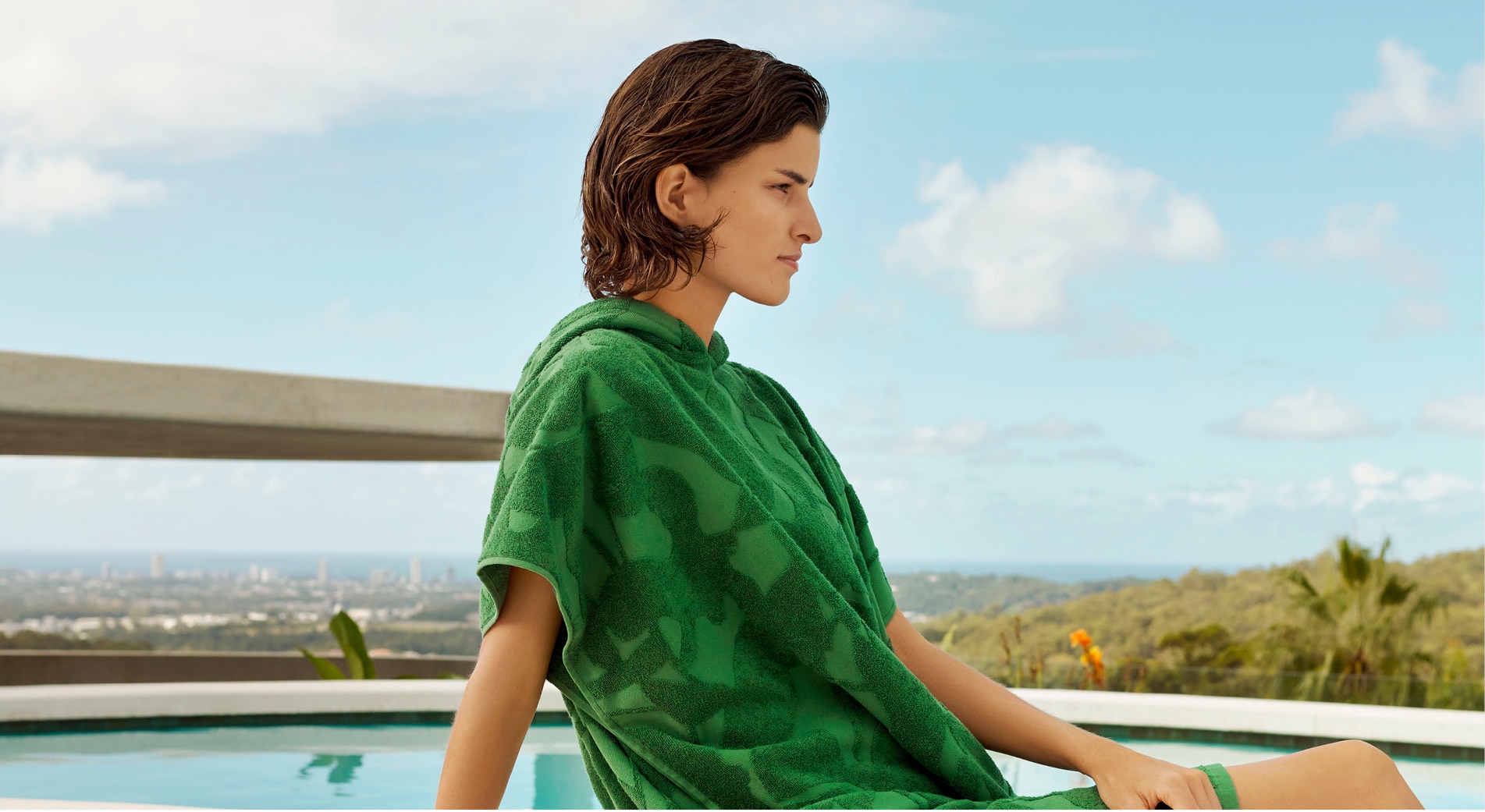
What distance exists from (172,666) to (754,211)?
9.02m

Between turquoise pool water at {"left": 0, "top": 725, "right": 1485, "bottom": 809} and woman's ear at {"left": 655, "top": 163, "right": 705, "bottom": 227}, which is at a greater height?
woman's ear at {"left": 655, "top": 163, "right": 705, "bottom": 227}

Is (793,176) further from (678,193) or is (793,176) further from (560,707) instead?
(560,707)

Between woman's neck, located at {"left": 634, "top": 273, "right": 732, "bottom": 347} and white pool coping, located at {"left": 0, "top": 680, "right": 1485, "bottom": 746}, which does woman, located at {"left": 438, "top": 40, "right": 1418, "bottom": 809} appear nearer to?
woman's neck, located at {"left": 634, "top": 273, "right": 732, "bottom": 347}

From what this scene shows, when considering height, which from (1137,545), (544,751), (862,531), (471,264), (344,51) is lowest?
(544,751)

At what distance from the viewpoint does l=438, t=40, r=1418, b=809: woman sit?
0.96m

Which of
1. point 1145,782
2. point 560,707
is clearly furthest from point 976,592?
point 1145,782

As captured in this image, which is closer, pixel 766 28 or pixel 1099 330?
pixel 766 28

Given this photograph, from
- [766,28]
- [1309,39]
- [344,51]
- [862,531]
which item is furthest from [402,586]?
[862,531]

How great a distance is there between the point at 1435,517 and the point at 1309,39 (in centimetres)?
2603

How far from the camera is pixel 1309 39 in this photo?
41406 mm

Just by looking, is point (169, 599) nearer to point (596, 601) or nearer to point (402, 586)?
point (402, 586)

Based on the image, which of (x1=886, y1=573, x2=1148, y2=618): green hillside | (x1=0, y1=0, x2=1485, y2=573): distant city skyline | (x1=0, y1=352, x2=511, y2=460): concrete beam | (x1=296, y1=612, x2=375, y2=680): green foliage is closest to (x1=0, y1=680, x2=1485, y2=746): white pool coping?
(x1=0, y1=352, x2=511, y2=460): concrete beam

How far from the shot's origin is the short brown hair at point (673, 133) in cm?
109

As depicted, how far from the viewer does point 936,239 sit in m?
58.3
